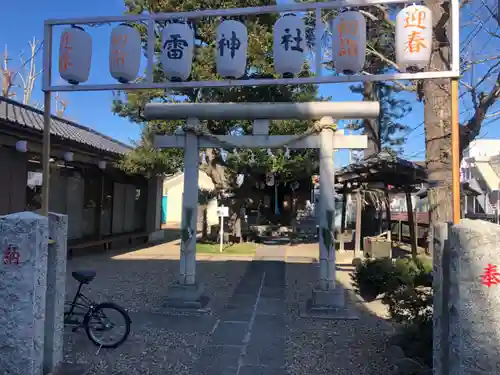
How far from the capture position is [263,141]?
7180 millimetres

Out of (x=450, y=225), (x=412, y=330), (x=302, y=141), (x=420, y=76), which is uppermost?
(x=420, y=76)

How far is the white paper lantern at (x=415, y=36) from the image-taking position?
16.8ft

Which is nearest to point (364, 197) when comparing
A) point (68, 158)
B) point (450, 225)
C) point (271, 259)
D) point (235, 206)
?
point (271, 259)

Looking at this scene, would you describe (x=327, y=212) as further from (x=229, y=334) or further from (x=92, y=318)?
(x=92, y=318)

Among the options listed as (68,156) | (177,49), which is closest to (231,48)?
(177,49)

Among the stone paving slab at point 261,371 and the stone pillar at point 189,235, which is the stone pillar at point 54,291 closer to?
the stone paving slab at point 261,371

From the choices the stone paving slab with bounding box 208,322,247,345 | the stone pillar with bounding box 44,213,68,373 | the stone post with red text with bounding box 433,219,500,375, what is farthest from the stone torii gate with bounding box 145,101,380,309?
the stone post with red text with bounding box 433,219,500,375

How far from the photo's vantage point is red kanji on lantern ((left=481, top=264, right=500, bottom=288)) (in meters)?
2.99

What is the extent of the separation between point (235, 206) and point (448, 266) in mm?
14052

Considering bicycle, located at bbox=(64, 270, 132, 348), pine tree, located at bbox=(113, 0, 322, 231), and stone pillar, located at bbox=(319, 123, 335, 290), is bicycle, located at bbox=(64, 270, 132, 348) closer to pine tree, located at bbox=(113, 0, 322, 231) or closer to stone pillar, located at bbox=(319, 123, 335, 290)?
stone pillar, located at bbox=(319, 123, 335, 290)

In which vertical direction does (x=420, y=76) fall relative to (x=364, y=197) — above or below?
above

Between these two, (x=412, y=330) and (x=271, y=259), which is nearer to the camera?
(x=412, y=330)

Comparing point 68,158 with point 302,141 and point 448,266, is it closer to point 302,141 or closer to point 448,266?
Answer: point 302,141

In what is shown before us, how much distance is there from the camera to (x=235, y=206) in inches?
682
